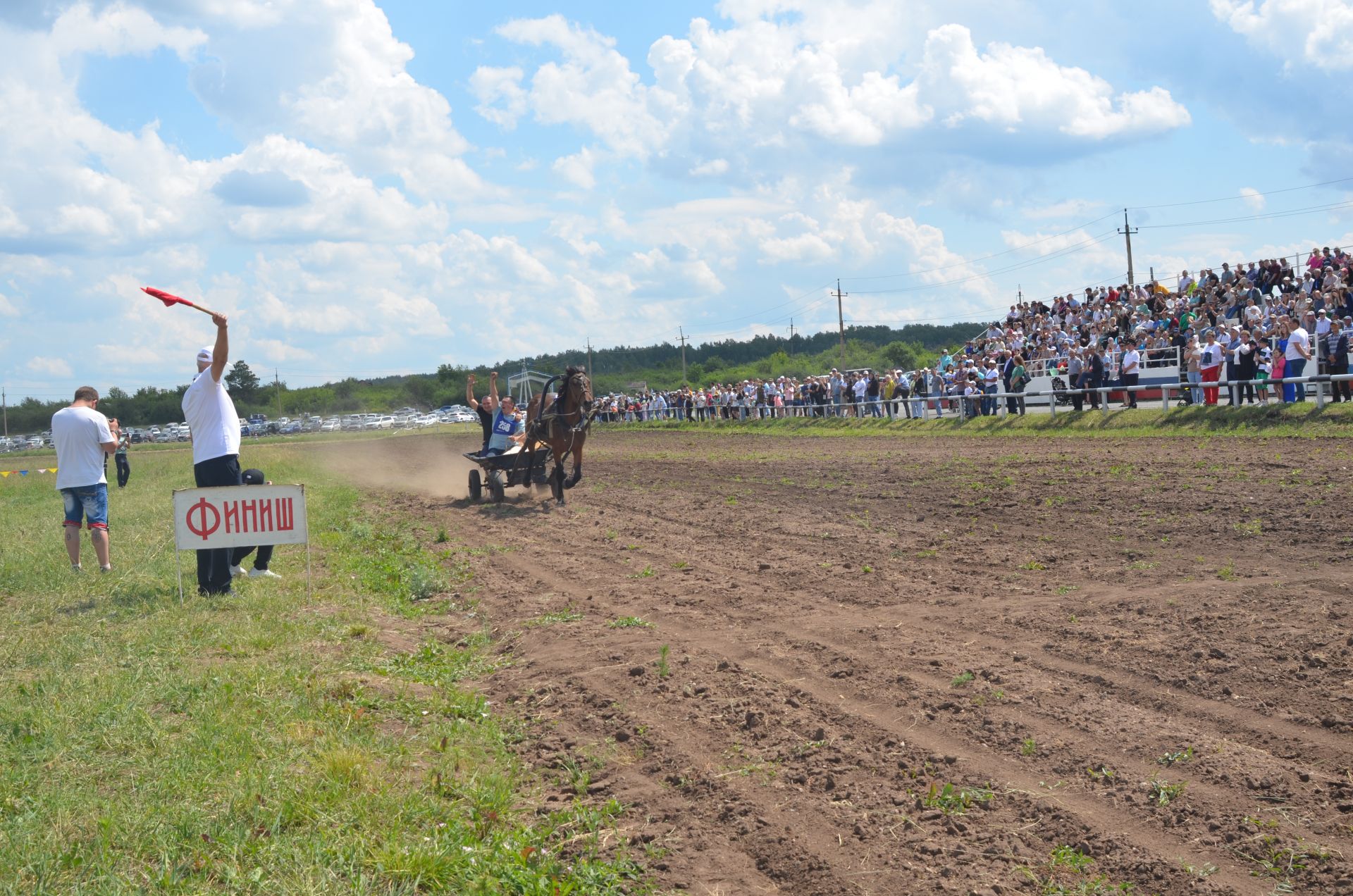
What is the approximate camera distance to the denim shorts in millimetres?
10750

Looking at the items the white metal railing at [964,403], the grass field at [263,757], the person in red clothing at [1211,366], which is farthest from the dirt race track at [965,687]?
the person in red clothing at [1211,366]

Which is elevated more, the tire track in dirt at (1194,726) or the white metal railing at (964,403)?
the white metal railing at (964,403)

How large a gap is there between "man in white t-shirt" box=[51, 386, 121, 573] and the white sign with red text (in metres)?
1.95

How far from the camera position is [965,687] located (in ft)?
21.1

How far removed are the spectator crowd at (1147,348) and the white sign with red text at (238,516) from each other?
9.92 m

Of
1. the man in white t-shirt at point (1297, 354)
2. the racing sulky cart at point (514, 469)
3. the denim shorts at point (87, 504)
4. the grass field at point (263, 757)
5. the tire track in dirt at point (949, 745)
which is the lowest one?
the tire track in dirt at point (949, 745)

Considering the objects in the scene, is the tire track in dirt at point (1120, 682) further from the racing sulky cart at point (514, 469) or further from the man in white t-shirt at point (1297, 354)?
the man in white t-shirt at point (1297, 354)

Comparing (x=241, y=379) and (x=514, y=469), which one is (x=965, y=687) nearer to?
(x=514, y=469)

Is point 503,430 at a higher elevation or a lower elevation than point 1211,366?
lower

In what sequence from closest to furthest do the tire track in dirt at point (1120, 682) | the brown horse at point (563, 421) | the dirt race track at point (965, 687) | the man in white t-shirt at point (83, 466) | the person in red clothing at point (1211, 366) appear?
1. the dirt race track at point (965, 687)
2. the tire track in dirt at point (1120, 682)
3. the man in white t-shirt at point (83, 466)
4. the brown horse at point (563, 421)
5. the person in red clothing at point (1211, 366)

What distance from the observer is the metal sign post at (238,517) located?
9211 millimetres

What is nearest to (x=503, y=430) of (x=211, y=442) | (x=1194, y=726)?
(x=211, y=442)

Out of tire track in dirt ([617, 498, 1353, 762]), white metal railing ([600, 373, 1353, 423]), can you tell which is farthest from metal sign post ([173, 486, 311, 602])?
white metal railing ([600, 373, 1353, 423])

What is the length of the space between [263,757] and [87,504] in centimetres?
677
